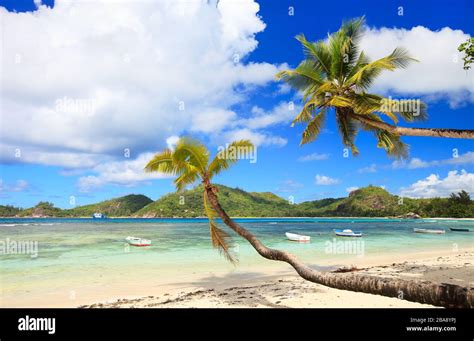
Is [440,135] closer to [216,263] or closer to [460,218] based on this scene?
[216,263]

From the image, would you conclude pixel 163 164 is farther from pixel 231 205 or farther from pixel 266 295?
pixel 231 205

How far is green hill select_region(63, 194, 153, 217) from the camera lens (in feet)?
340

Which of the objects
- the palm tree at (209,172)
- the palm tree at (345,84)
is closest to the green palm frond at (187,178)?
the palm tree at (209,172)

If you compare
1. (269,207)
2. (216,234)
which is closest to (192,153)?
(216,234)

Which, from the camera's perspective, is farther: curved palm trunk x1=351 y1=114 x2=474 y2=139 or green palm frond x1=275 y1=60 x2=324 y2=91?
green palm frond x1=275 y1=60 x2=324 y2=91

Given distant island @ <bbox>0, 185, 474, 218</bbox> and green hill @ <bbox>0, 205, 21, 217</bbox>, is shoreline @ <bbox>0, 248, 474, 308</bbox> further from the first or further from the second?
green hill @ <bbox>0, 205, 21, 217</bbox>

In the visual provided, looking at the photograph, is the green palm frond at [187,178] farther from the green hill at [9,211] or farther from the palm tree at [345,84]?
the green hill at [9,211]

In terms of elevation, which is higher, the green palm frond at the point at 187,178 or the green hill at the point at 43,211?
the green palm frond at the point at 187,178

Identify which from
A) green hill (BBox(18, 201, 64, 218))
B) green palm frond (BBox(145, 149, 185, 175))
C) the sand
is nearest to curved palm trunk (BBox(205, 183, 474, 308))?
the sand

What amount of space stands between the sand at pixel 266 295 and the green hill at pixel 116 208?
9500cm

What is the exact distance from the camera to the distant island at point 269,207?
87062 mm

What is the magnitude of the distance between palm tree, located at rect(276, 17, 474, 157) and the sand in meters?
3.87

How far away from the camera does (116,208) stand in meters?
107
